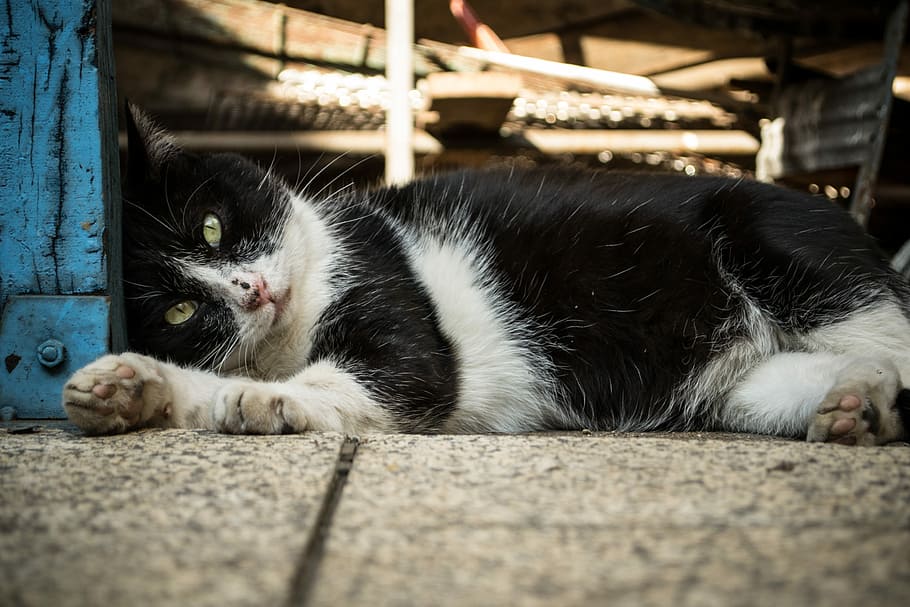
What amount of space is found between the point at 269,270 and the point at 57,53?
0.57 meters

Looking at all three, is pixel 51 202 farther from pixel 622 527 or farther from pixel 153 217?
pixel 622 527

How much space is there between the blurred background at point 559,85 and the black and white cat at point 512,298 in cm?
103

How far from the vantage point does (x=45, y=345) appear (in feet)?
5.33

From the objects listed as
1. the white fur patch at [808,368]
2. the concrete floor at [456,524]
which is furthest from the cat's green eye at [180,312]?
the white fur patch at [808,368]

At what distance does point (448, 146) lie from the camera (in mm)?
3906

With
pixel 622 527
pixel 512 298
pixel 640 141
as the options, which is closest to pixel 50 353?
pixel 512 298

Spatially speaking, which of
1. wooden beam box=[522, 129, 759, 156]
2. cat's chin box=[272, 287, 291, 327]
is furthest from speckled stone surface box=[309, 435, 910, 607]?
wooden beam box=[522, 129, 759, 156]

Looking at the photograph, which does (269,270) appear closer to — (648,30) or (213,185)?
(213,185)

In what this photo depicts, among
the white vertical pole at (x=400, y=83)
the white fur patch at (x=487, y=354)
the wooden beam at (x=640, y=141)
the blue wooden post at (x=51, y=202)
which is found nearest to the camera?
the blue wooden post at (x=51, y=202)

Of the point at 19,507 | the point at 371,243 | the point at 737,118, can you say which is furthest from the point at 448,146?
the point at 19,507

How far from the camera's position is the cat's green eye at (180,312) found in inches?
67.9

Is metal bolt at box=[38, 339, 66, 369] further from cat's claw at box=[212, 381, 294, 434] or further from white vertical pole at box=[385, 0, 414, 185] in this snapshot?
white vertical pole at box=[385, 0, 414, 185]

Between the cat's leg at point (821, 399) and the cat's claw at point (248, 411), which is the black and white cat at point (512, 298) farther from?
the cat's claw at point (248, 411)

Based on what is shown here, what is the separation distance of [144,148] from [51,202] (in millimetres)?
236
